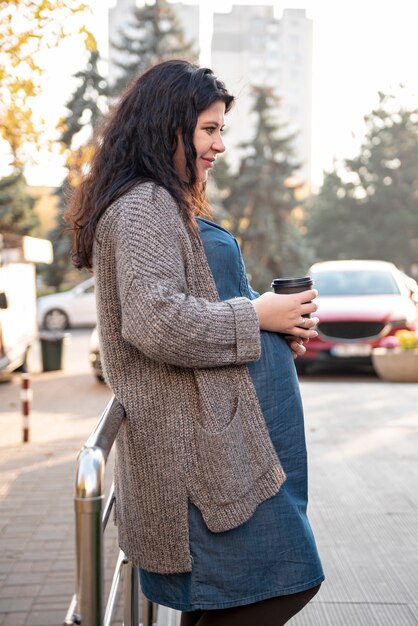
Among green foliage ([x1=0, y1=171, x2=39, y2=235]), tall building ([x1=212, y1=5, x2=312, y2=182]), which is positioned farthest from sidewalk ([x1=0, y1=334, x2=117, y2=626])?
tall building ([x1=212, y1=5, x2=312, y2=182])

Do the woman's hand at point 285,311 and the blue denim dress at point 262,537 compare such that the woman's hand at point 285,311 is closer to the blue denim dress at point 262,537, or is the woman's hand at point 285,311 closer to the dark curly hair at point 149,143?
the blue denim dress at point 262,537

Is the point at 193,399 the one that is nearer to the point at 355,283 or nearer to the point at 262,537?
the point at 262,537

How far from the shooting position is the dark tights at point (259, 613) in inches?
75.8

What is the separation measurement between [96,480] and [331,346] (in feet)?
35.4

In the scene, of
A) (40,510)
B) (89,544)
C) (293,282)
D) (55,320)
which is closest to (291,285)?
(293,282)

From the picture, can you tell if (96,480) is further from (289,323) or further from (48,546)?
(48,546)

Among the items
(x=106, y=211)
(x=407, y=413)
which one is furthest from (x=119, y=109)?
(x=407, y=413)

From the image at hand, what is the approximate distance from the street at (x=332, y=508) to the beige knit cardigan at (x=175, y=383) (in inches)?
69.4

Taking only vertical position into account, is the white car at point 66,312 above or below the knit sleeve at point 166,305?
below

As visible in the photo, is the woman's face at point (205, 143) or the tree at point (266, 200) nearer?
the woman's face at point (205, 143)

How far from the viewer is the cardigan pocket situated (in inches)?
73.8

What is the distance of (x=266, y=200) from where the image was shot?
4050 centimetres

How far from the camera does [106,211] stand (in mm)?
1932

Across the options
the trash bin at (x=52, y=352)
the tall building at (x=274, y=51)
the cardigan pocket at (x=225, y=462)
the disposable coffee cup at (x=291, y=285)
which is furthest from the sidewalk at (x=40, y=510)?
the tall building at (x=274, y=51)
